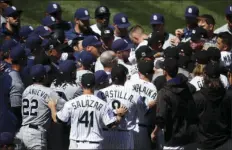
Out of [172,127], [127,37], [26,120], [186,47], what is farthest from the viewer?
[127,37]

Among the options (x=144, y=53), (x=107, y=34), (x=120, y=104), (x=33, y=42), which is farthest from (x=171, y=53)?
(x=33, y=42)

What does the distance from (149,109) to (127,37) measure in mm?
3120

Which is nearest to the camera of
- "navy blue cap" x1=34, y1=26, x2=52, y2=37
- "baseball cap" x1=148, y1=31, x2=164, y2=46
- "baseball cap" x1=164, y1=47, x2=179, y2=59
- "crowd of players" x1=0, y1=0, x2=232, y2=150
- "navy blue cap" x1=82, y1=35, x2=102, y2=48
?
"crowd of players" x1=0, y1=0, x2=232, y2=150

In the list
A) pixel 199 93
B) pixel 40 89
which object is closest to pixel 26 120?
pixel 40 89

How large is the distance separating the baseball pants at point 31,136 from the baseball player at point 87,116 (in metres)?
0.85

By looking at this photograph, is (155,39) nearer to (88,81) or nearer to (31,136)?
(88,81)

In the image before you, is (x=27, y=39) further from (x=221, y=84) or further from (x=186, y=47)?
(x=221, y=84)

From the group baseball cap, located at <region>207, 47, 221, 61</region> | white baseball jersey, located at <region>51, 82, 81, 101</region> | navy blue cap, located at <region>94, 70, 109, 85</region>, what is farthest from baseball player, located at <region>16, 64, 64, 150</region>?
baseball cap, located at <region>207, 47, 221, 61</region>

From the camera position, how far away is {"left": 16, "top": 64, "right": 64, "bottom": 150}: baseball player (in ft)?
39.8

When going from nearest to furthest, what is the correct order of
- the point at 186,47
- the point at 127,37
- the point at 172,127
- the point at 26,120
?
the point at 172,127 < the point at 26,120 < the point at 186,47 < the point at 127,37

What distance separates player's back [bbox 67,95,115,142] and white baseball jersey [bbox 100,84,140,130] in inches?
17.1

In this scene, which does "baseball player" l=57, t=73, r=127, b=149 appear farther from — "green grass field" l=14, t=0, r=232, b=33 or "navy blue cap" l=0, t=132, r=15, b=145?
"green grass field" l=14, t=0, r=232, b=33

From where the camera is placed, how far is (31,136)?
40.2 feet

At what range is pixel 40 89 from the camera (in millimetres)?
12148
